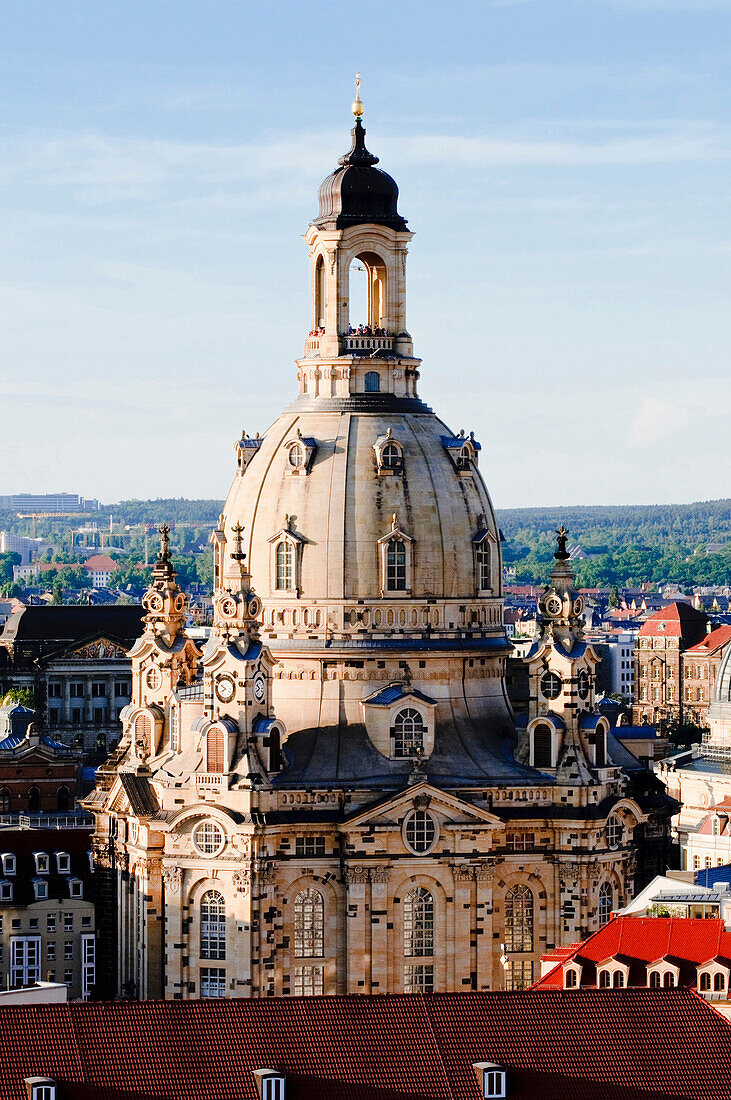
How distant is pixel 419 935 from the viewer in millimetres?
138125

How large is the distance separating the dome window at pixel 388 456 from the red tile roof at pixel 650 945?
3388 centimetres

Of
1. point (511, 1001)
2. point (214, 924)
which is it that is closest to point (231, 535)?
point (214, 924)

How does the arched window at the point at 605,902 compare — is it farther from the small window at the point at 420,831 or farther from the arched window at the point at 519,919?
the small window at the point at 420,831

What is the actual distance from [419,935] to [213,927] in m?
9.79

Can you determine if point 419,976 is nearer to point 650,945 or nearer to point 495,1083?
point 650,945

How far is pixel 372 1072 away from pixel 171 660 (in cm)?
6523

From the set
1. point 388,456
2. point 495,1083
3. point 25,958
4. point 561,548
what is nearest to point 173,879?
point 25,958

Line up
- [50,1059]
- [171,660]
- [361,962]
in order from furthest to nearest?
1. [171,660]
2. [361,962]
3. [50,1059]

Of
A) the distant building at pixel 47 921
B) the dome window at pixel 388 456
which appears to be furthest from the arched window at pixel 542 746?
the distant building at pixel 47 921

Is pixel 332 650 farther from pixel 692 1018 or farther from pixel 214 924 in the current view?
pixel 692 1018

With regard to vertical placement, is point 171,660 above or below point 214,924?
above

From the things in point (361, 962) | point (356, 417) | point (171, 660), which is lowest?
point (361, 962)

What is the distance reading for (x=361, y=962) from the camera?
137125 millimetres

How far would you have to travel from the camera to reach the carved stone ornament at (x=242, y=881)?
136 m
